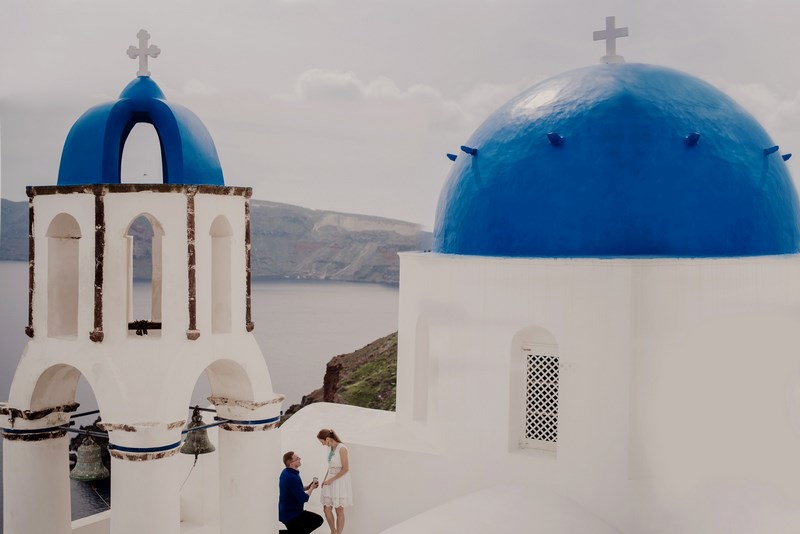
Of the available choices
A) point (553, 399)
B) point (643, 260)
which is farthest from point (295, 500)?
point (643, 260)

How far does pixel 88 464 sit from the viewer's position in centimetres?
810

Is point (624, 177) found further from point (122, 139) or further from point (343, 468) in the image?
point (122, 139)

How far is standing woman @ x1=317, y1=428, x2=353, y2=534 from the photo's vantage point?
9.31 m

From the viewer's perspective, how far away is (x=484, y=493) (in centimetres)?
905

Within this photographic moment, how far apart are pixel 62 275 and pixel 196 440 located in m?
2.31

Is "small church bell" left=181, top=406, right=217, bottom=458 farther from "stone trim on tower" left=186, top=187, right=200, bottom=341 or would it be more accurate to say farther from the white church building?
"stone trim on tower" left=186, top=187, right=200, bottom=341

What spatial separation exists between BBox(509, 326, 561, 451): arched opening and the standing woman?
1883mm

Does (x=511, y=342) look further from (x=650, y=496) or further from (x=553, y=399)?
(x=650, y=496)

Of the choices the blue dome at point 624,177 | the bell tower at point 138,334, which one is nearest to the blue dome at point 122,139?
the bell tower at point 138,334

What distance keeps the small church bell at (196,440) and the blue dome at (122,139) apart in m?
2.62

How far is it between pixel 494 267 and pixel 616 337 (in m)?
1.54

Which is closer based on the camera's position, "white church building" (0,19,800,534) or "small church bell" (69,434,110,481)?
"white church building" (0,19,800,534)

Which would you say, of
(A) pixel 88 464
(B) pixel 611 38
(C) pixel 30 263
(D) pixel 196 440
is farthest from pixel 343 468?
(B) pixel 611 38

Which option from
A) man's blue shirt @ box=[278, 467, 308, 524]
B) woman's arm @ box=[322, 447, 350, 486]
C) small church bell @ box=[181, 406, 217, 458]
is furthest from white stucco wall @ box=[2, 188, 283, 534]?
woman's arm @ box=[322, 447, 350, 486]
